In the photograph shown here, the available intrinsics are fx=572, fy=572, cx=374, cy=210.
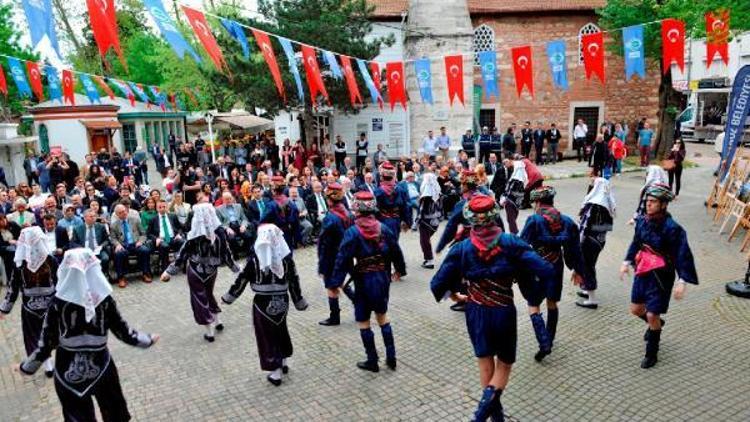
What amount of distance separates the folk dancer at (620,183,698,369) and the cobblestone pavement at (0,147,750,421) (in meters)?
0.59

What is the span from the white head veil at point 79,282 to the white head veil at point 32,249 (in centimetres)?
189

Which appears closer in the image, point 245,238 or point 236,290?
point 236,290

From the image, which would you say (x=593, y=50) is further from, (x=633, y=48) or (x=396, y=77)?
(x=396, y=77)

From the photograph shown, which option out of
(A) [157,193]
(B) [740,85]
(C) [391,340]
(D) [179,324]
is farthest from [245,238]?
(B) [740,85]

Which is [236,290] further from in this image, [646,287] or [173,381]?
[646,287]

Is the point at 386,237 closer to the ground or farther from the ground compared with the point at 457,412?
farther from the ground

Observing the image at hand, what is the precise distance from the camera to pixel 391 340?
6.54 m

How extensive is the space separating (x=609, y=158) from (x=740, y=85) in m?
7.01

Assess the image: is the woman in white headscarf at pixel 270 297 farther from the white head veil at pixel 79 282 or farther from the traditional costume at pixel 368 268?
the white head veil at pixel 79 282

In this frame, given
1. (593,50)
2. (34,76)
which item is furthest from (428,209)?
(34,76)

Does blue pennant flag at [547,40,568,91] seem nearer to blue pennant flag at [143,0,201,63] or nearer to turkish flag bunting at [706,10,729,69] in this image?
turkish flag bunting at [706,10,729,69]

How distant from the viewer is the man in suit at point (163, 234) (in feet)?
36.6

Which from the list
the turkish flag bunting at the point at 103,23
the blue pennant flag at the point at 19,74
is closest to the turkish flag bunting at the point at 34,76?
the blue pennant flag at the point at 19,74

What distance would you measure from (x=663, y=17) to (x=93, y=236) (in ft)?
65.3
